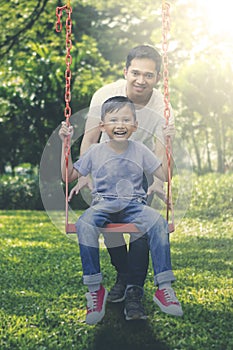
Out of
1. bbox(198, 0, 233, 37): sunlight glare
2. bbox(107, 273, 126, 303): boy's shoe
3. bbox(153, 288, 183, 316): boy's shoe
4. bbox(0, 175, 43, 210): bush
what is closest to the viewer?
bbox(153, 288, 183, 316): boy's shoe

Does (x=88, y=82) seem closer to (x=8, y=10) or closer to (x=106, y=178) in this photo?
(x=8, y=10)

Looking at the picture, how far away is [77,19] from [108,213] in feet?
54.0

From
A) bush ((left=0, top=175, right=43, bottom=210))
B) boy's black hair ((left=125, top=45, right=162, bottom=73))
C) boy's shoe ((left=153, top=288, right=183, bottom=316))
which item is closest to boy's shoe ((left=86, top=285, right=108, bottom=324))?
boy's shoe ((left=153, top=288, right=183, bottom=316))

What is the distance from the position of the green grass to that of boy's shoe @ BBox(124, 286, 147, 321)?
0.16ft

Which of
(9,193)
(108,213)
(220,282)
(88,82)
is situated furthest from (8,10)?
(108,213)

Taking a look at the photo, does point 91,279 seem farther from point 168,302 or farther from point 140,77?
point 140,77

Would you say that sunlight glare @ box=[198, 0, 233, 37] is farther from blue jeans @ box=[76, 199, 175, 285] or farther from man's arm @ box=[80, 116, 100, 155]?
blue jeans @ box=[76, 199, 175, 285]

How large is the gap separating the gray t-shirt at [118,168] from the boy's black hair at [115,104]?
0.18 m

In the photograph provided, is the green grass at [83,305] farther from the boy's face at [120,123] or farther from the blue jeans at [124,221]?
the boy's face at [120,123]

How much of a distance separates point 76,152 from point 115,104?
7.69 m

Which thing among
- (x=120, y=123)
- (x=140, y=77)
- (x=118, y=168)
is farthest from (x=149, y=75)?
(x=118, y=168)

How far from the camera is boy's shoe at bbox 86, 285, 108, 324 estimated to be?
3.17 m

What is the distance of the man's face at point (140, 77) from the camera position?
3.64 metres

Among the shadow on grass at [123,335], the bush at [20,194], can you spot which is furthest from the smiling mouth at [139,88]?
the bush at [20,194]
